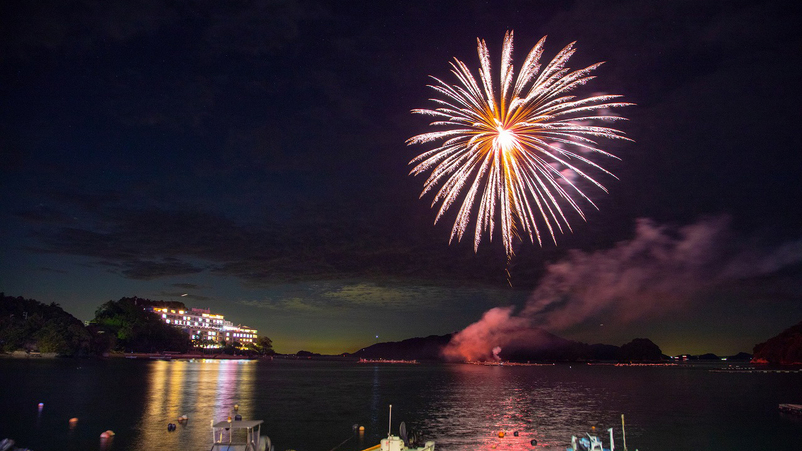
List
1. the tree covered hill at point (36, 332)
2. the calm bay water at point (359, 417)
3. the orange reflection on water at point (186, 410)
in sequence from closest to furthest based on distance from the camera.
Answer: the orange reflection on water at point (186, 410)
the calm bay water at point (359, 417)
the tree covered hill at point (36, 332)

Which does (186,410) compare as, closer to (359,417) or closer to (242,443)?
(359,417)

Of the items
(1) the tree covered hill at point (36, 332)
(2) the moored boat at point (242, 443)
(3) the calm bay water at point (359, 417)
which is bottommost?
(3) the calm bay water at point (359, 417)

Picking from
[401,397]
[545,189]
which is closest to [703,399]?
[401,397]

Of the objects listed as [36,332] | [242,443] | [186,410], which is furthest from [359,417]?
[36,332]

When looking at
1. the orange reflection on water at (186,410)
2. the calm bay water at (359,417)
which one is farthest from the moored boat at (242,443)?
the orange reflection on water at (186,410)

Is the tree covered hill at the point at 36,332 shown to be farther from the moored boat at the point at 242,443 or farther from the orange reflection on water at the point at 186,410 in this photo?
the moored boat at the point at 242,443

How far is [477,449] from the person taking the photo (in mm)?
37219

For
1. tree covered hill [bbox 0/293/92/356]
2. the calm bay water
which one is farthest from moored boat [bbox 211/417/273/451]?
tree covered hill [bbox 0/293/92/356]

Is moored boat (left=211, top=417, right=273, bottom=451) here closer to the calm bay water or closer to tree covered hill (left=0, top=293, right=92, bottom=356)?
the calm bay water

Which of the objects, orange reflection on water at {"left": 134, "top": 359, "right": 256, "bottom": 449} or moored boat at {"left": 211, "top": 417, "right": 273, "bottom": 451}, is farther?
orange reflection on water at {"left": 134, "top": 359, "right": 256, "bottom": 449}

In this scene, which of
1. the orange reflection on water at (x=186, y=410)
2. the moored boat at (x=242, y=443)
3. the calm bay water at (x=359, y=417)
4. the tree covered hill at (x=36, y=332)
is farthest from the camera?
the tree covered hill at (x=36, y=332)

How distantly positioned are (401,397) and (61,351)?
140587mm

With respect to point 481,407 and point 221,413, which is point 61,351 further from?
point 481,407

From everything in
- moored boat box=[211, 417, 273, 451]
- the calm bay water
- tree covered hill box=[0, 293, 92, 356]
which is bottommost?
the calm bay water
